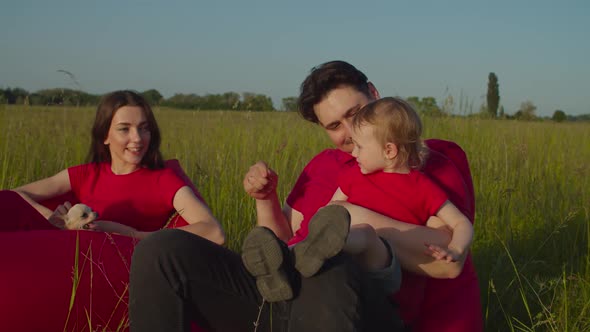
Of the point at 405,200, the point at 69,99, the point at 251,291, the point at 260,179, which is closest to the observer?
the point at 251,291

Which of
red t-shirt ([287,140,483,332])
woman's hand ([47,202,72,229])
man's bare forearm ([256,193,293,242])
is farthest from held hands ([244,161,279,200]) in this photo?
woman's hand ([47,202,72,229])

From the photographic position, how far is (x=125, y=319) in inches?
88.4

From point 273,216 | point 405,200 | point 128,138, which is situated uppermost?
point 128,138

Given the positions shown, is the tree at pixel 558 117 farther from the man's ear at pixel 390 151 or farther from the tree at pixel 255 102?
the man's ear at pixel 390 151

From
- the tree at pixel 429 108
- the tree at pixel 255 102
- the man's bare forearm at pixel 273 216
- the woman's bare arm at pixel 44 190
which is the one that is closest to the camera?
the man's bare forearm at pixel 273 216

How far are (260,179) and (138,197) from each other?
727mm

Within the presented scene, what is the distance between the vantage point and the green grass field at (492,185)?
129 inches

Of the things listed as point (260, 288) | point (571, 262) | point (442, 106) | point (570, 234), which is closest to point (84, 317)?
point (260, 288)

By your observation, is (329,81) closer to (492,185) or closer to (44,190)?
(44,190)

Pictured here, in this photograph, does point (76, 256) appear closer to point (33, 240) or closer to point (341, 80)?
point (33, 240)

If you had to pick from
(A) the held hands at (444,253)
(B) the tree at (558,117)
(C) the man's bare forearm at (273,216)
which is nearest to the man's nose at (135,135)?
(C) the man's bare forearm at (273,216)

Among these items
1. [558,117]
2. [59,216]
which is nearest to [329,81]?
[59,216]

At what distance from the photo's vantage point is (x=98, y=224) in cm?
272

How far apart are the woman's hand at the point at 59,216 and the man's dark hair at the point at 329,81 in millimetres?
1121
